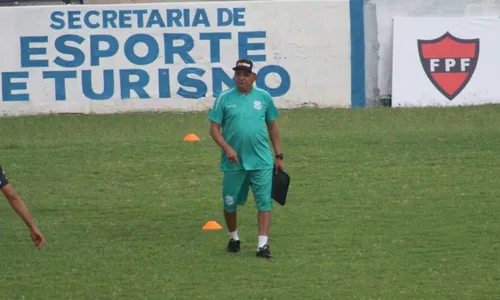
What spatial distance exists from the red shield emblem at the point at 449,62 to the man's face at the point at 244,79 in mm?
9931

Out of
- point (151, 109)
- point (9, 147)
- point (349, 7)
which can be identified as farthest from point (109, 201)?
point (349, 7)

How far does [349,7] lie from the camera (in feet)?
64.7

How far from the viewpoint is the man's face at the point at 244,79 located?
991cm

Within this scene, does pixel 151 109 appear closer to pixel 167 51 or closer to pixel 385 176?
pixel 167 51

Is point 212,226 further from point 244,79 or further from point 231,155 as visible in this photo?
point 244,79

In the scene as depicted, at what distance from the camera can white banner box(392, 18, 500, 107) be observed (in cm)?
1942

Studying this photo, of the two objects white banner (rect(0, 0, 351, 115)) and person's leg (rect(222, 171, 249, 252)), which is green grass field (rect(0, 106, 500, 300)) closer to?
person's leg (rect(222, 171, 249, 252))

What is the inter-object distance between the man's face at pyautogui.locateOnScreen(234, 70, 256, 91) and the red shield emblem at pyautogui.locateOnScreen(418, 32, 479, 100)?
9.93 meters

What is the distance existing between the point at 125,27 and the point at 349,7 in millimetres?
3917

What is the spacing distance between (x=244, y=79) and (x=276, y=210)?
285 cm

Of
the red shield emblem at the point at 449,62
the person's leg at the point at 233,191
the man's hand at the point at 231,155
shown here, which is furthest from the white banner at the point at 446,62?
the man's hand at the point at 231,155

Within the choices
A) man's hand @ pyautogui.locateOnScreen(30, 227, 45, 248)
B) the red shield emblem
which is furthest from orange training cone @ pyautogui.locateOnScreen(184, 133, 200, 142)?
man's hand @ pyautogui.locateOnScreen(30, 227, 45, 248)

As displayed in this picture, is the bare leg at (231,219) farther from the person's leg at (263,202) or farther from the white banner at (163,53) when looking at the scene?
the white banner at (163,53)

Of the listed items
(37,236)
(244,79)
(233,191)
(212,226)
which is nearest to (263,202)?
(233,191)
